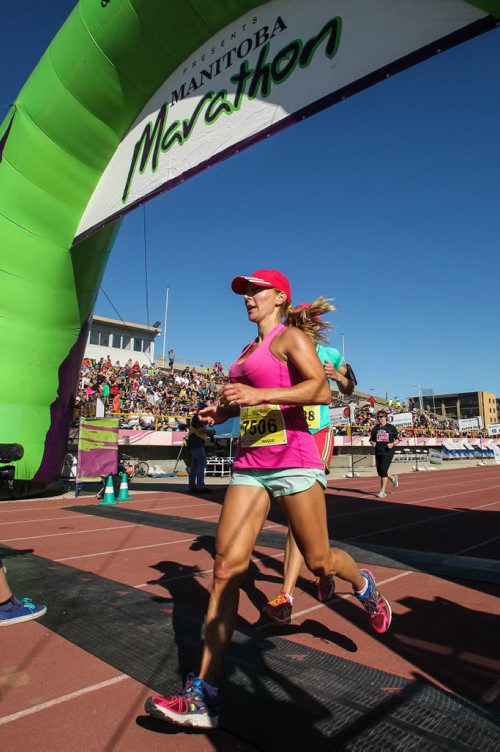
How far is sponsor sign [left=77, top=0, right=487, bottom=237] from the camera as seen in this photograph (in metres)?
4.39

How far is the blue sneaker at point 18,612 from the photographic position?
3090 millimetres

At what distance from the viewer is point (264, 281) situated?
2584mm

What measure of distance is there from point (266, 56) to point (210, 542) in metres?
5.92

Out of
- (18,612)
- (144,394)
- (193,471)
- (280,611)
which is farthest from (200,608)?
(144,394)

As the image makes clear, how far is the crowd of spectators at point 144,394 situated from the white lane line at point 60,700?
1077 centimetres

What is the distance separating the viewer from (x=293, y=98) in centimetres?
516

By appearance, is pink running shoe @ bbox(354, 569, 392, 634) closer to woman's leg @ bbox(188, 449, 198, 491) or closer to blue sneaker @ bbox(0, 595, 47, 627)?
blue sneaker @ bbox(0, 595, 47, 627)

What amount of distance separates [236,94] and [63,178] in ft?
11.9

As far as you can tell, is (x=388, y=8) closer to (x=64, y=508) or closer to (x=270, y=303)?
(x=270, y=303)

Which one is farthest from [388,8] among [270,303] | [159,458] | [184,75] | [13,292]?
[159,458]

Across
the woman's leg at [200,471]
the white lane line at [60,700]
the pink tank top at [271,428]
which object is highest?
the pink tank top at [271,428]

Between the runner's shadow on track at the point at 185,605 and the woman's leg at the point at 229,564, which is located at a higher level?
the woman's leg at the point at 229,564

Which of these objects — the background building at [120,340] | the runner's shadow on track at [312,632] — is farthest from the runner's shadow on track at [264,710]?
the background building at [120,340]

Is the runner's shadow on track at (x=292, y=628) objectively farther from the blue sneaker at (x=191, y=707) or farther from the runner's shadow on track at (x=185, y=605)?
the blue sneaker at (x=191, y=707)
